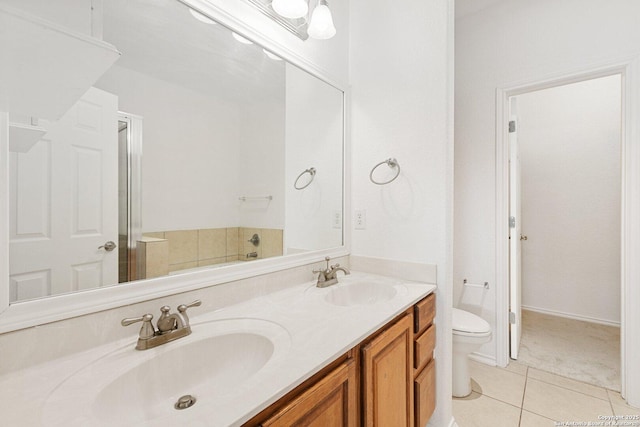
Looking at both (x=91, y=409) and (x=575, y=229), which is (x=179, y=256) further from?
(x=575, y=229)

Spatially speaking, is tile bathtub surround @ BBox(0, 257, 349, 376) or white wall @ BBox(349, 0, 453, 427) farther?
white wall @ BBox(349, 0, 453, 427)

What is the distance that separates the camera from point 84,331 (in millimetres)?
779

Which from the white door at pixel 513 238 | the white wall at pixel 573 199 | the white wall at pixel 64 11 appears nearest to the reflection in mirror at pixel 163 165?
the white wall at pixel 64 11

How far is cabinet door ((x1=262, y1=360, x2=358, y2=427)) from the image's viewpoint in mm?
647

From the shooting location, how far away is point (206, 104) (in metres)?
1.14

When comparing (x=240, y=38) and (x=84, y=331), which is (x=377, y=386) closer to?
(x=84, y=331)

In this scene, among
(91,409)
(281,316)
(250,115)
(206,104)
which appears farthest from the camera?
(250,115)

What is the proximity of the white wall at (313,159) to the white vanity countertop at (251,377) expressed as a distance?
0.44m

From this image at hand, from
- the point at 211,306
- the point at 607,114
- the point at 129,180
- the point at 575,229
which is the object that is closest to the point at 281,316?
the point at 211,306

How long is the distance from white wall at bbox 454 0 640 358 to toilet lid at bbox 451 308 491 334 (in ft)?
1.32

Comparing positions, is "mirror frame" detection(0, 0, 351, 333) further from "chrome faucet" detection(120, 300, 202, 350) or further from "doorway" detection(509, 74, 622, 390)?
"doorway" detection(509, 74, 622, 390)

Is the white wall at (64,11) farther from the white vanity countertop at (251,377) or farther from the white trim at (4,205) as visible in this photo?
the white vanity countertop at (251,377)

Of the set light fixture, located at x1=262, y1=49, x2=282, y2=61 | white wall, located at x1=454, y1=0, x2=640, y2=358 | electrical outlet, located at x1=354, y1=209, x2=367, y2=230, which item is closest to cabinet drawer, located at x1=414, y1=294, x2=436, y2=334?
electrical outlet, located at x1=354, y1=209, x2=367, y2=230

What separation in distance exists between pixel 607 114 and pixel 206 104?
368 centimetres
